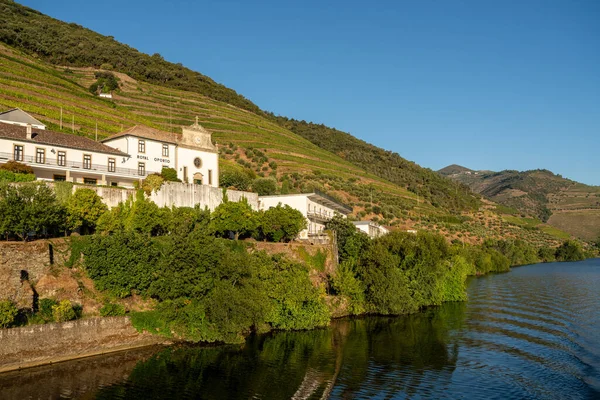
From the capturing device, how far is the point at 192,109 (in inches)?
4469

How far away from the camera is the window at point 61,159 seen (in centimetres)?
4244

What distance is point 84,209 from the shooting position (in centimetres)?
3575

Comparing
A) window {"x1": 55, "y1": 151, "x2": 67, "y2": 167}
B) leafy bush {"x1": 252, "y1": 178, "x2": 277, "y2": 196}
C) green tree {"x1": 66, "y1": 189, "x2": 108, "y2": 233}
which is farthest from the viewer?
leafy bush {"x1": 252, "y1": 178, "x2": 277, "y2": 196}

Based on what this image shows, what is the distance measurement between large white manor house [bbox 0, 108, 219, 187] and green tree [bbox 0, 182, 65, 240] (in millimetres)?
7682

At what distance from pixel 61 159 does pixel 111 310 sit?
1858 centimetres

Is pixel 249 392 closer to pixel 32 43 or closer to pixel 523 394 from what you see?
pixel 523 394

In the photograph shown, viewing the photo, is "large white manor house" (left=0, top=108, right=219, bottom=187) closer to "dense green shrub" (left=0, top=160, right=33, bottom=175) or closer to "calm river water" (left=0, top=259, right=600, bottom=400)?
"dense green shrub" (left=0, top=160, right=33, bottom=175)

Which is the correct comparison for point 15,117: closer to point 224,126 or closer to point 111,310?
point 111,310

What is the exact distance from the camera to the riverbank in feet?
84.1

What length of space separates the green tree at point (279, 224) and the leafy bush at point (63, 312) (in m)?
20.2

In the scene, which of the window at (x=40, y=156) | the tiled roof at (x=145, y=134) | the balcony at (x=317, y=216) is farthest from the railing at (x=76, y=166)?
the balcony at (x=317, y=216)

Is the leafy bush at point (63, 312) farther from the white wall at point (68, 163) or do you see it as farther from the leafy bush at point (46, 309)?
the white wall at point (68, 163)

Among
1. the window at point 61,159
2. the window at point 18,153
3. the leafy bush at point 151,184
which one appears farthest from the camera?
the leafy bush at point 151,184

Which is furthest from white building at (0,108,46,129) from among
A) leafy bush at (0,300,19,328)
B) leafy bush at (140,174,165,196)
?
leafy bush at (0,300,19,328)
